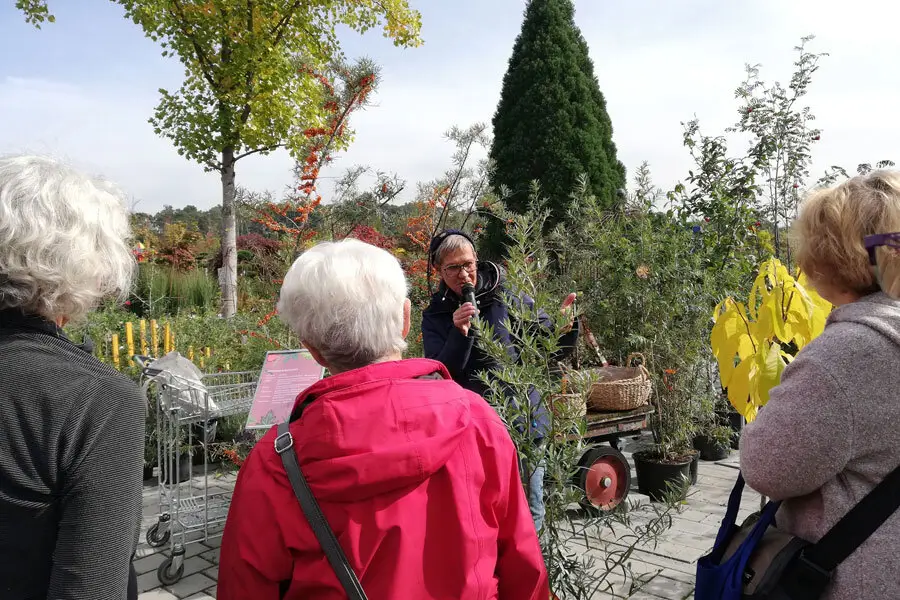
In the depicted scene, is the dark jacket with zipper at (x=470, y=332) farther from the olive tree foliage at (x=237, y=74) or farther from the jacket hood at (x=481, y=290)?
the olive tree foliage at (x=237, y=74)

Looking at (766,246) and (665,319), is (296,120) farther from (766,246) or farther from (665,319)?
(766,246)

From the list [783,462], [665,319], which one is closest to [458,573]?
[783,462]

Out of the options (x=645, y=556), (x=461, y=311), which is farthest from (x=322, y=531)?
(x=645, y=556)

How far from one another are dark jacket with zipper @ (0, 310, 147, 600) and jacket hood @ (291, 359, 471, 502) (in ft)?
1.12

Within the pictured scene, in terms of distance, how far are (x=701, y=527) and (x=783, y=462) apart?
10.3 ft

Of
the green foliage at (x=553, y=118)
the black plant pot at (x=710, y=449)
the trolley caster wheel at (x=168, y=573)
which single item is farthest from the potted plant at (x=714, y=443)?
the green foliage at (x=553, y=118)

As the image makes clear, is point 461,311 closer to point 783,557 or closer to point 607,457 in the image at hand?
point 783,557

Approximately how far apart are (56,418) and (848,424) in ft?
4.67

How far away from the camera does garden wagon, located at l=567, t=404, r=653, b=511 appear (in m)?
3.94

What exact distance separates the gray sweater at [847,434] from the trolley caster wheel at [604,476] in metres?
2.73

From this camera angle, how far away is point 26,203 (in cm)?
116

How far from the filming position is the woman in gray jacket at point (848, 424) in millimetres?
1147

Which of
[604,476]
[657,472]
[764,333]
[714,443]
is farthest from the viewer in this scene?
[714,443]

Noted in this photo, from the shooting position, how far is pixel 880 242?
124cm
